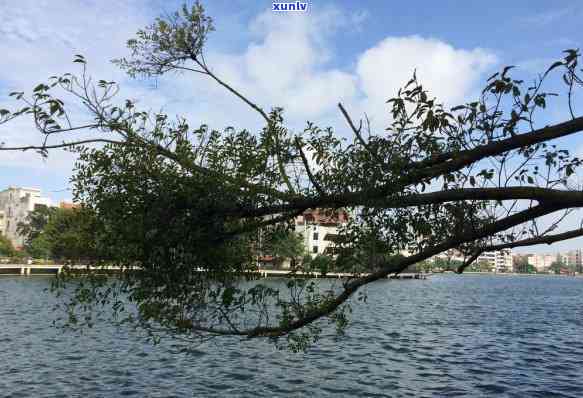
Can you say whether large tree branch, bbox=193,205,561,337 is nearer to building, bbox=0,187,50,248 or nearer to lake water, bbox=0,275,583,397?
lake water, bbox=0,275,583,397

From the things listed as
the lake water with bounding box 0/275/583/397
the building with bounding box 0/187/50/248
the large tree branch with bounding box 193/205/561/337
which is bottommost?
the lake water with bounding box 0/275/583/397

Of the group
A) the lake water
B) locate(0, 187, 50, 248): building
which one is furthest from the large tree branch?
locate(0, 187, 50, 248): building

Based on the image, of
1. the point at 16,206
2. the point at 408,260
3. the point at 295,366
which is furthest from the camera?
the point at 16,206

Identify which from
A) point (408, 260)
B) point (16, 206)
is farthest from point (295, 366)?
point (16, 206)

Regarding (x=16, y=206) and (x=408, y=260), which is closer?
(x=408, y=260)

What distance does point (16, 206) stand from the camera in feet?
527

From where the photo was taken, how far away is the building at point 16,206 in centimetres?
15750

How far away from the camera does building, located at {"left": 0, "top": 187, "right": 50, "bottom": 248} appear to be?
157500 mm

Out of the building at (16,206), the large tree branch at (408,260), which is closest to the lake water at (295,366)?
the large tree branch at (408,260)

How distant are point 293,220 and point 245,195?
1.13 m

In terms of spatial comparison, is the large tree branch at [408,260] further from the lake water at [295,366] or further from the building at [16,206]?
the building at [16,206]

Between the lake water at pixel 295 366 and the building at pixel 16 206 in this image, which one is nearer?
the lake water at pixel 295 366

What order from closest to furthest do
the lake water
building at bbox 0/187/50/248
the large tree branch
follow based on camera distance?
the large tree branch, the lake water, building at bbox 0/187/50/248

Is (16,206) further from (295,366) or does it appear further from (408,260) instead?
(408,260)
